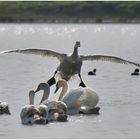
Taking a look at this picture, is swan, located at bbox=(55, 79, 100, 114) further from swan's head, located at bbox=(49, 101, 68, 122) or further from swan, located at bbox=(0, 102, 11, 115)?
swan, located at bbox=(0, 102, 11, 115)

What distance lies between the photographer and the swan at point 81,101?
2492 centimetres

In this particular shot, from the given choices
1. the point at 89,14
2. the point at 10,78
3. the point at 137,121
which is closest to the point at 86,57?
the point at 137,121

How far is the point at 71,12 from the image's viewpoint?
492ft

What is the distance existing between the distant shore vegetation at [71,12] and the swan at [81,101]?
349 ft

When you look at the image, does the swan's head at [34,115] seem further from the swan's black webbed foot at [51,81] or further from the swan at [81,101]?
the swan's black webbed foot at [51,81]

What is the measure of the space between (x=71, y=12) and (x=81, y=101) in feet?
411

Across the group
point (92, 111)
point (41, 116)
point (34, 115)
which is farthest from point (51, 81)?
point (34, 115)

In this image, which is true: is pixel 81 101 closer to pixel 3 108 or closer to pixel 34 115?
pixel 3 108

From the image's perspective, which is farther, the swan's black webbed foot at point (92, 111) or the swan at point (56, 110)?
the swan's black webbed foot at point (92, 111)

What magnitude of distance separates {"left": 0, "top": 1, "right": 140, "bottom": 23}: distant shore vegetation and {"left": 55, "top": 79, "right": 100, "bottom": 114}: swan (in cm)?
10627

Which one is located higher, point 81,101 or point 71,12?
point 71,12

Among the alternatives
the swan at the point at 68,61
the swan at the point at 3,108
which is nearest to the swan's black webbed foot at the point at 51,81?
the swan at the point at 68,61

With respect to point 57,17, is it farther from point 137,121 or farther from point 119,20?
point 137,121

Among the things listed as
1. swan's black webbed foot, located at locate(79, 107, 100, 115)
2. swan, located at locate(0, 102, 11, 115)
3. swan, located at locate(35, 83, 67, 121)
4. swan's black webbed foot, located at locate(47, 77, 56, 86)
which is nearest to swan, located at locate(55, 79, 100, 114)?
swan's black webbed foot, located at locate(79, 107, 100, 115)
